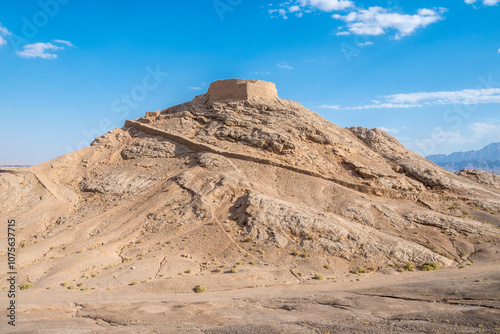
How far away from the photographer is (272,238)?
75.9 feet

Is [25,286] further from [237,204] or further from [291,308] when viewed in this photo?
[291,308]

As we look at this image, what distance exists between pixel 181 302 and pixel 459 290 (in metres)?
13.4

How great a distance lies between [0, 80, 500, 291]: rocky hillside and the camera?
21.6 metres

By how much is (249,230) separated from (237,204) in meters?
3.20

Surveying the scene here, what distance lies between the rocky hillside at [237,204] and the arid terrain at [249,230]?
0.13 metres

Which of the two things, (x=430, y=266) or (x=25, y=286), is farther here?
(x=430, y=266)

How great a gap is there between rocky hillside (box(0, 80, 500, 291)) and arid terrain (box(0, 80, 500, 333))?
13 centimetres

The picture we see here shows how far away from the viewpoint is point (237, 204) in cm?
2639

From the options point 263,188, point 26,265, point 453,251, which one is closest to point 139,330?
point 26,265

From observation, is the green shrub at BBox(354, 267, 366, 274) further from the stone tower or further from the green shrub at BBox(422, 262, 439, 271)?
the stone tower

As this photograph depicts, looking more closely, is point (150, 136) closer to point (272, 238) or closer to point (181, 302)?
point (272, 238)

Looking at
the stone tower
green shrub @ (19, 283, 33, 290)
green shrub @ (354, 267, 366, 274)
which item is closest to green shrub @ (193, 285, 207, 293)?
green shrub @ (19, 283, 33, 290)

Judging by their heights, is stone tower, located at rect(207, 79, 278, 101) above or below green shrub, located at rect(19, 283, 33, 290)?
above

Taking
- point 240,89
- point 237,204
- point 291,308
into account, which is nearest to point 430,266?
point 291,308
